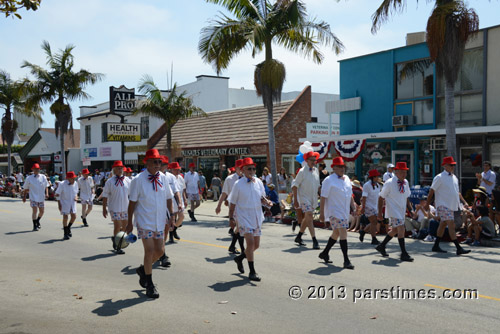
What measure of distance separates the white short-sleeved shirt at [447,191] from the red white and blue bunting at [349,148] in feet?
35.3

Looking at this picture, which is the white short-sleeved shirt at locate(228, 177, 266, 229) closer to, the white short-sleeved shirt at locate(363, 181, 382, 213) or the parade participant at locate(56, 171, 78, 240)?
the white short-sleeved shirt at locate(363, 181, 382, 213)

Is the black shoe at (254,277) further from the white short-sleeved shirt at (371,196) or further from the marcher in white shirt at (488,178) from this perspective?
the marcher in white shirt at (488,178)

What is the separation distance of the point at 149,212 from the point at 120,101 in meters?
21.3

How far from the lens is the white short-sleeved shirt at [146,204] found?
6.98 meters

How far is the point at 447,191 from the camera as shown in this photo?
10430mm

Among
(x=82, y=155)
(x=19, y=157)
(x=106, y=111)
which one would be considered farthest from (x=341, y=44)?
(x=19, y=157)

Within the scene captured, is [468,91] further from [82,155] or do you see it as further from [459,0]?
[82,155]

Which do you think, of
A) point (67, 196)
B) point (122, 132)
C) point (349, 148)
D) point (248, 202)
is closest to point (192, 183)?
point (67, 196)

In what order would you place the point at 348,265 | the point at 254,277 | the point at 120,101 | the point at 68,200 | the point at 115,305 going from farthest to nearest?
1. the point at 120,101
2. the point at 68,200
3. the point at 348,265
4. the point at 254,277
5. the point at 115,305

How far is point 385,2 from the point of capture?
1483 centimetres

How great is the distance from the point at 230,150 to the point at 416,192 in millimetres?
17094

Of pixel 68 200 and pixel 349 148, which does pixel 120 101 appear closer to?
pixel 349 148

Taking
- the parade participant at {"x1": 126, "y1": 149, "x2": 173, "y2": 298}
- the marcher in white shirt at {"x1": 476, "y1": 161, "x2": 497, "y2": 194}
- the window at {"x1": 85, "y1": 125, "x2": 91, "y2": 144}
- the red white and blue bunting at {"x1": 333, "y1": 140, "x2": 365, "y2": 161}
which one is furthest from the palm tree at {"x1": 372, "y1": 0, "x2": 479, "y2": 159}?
the window at {"x1": 85, "y1": 125, "x2": 91, "y2": 144}

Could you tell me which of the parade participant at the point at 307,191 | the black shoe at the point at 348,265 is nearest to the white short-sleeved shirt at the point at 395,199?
the black shoe at the point at 348,265
